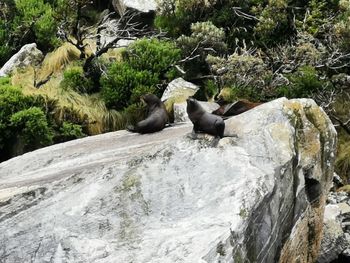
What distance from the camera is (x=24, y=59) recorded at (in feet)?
46.6

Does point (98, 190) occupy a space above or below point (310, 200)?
above

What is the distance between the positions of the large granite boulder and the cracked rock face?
6.22m

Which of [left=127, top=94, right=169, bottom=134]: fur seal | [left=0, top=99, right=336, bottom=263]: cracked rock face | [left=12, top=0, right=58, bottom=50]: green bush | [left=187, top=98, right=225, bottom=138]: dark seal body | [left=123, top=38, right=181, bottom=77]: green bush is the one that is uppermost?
[left=12, top=0, right=58, bottom=50]: green bush

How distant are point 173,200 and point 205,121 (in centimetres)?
147

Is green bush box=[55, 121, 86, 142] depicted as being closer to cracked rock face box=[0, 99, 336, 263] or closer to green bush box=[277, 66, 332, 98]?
cracked rock face box=[0, 99, 336, 263]

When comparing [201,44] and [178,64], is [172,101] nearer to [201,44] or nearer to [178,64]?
[178,64]

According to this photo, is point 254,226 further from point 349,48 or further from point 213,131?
point 349,48

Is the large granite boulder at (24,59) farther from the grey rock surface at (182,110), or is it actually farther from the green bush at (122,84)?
the grey rock surface at (182,110)

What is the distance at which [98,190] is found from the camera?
251 inches

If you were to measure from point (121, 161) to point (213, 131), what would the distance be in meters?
1.18

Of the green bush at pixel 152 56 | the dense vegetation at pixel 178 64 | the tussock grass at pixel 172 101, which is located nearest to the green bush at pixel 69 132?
the dense vegetation at pixel 178 64

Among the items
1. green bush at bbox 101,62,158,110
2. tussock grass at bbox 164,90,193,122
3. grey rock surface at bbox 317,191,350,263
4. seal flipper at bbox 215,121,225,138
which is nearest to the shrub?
green bush at bbox 101,62,158,110

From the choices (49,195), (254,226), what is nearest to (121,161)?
(49,195)

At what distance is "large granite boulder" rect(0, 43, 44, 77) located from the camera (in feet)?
45.5
